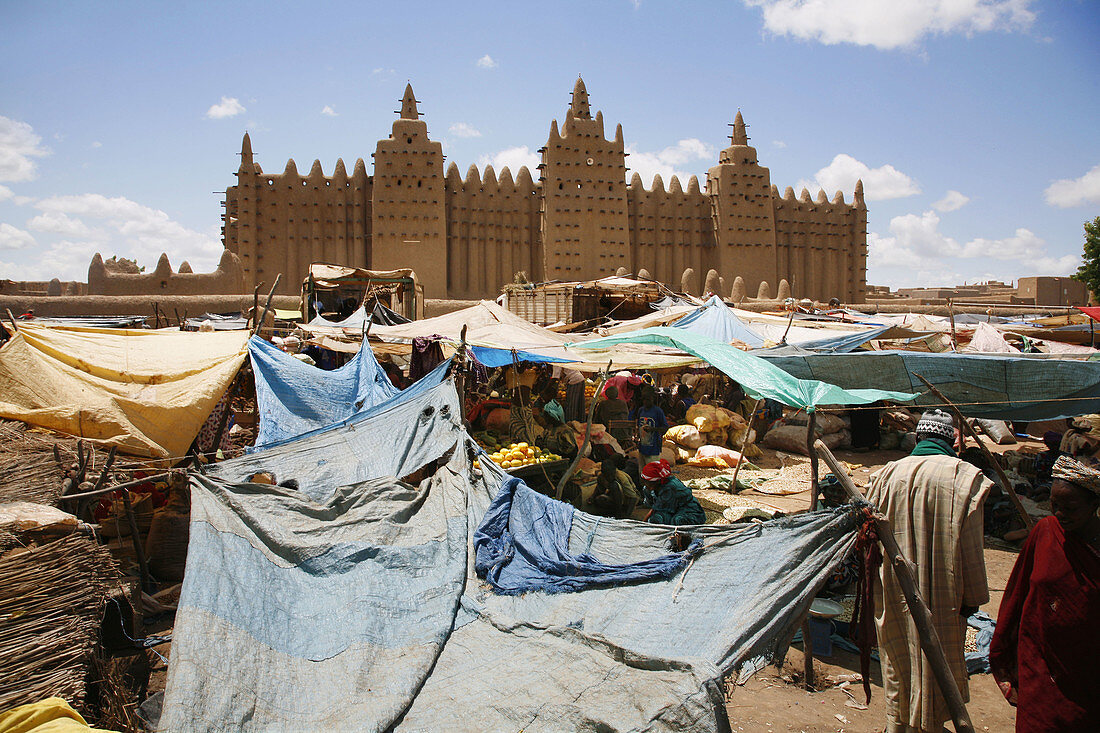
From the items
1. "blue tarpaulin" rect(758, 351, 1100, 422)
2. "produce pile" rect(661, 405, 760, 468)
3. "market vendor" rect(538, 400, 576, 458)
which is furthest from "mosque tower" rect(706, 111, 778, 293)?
"market vendor" rect(538, 400, 576, 458)

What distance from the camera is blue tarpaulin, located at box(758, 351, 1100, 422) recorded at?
694cm

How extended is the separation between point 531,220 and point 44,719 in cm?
2592

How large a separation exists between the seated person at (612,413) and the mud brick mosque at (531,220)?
13109 millimetres

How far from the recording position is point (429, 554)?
4148mm

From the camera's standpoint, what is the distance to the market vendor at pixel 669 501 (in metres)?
5.93

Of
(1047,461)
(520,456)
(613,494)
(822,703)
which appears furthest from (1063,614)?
(1047,461)

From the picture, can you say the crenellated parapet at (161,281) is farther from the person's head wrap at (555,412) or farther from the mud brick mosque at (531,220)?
the person's head wrap at (555,412)

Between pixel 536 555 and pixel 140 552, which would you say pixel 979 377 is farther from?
pixel 140 552

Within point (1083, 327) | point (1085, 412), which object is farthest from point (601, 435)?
point (1083, 327)

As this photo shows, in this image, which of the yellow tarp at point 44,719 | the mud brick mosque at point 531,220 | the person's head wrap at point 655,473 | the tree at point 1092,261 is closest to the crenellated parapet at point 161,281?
the mud brick mosque at point 531,220

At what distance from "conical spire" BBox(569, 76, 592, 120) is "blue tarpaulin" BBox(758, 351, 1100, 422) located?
21.3m

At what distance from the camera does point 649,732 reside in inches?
103

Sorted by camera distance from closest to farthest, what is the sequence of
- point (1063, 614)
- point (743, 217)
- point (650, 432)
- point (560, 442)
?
point (1063, 614), point (560, 442), point (650, 432), point (743, 217)

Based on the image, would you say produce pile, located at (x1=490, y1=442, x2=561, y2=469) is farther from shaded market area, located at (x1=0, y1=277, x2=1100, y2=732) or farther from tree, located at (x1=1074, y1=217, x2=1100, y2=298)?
tree, located at (x1=1074, y1=217, x2=1100, y2=298)
